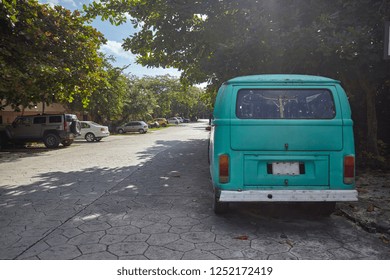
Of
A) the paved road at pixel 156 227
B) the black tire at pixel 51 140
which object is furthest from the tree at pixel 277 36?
the black tire at pixel 51 140

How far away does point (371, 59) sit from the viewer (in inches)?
275

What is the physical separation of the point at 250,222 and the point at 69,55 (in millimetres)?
9681

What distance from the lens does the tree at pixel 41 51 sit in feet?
29.8

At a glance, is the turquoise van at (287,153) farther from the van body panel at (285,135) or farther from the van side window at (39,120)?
the van side window at (39,120)

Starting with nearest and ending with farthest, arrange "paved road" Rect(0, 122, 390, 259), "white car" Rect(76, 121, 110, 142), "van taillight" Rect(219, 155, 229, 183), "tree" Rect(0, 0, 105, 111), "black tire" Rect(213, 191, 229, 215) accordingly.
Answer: "paved road" Rect(0, 122, 390, 259) < "van taillight" Rect(219, 155, 229, 183) < "black tire" Rect(213, 191, 229, 215) < "tree" Rect(0, 0, 105, 111) < "white car" Rect(76, 121, 110, 142)

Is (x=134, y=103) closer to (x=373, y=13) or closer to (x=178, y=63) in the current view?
(x=178, y=63)

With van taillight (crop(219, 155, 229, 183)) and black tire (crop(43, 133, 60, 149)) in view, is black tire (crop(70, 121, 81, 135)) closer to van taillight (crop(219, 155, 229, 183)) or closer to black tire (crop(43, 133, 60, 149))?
black tire (crop(43, 133, 60, 149))

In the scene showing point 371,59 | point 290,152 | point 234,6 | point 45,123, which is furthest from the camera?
point 45,123

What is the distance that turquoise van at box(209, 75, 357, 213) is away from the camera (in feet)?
12.8

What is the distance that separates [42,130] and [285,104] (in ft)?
52.8

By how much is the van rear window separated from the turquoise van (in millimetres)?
14

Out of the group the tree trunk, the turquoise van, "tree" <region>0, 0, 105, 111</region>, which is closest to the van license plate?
the turquoise van

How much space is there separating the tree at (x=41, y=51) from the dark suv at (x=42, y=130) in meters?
5.04

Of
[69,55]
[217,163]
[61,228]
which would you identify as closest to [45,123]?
[69,55]
